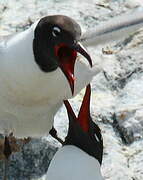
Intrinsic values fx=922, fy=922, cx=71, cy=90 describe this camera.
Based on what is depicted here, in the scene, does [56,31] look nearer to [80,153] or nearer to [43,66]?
[43,66]

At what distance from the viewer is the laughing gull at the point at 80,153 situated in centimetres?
399

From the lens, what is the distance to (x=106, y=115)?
4914mm

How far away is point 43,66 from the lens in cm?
428

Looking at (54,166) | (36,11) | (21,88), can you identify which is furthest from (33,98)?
(36,11)

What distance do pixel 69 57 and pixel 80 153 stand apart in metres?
0.43

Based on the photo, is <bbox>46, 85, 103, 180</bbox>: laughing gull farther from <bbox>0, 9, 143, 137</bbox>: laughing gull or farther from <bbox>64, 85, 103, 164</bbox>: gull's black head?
<bbox>0, 9, 143, 137</bbox>: laughing gull

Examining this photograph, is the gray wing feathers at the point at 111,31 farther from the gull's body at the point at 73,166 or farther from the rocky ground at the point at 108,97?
the gull's body at the point at 73,166

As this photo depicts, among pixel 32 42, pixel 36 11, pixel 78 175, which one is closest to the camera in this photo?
pixel 78 175

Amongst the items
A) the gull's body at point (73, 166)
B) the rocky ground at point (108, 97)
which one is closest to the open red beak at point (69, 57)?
the gull's body at point (73, 166)

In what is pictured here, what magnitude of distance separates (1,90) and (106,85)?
2.99 ft

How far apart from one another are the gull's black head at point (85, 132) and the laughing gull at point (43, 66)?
0.33 ft

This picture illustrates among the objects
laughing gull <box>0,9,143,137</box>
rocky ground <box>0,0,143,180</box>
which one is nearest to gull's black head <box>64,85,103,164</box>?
laughing gull <box>0,9,143,137</box>

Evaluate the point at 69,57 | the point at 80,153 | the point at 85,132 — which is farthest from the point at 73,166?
the point at 69,57

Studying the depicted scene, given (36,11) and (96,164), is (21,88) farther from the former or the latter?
(36,11)
